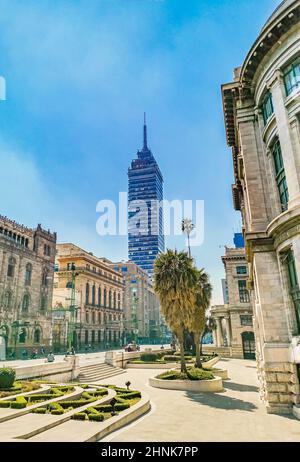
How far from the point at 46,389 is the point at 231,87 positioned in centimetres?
2195

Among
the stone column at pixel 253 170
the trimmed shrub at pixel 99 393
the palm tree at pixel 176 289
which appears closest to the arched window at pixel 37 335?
the palm tree at pixel 176 289

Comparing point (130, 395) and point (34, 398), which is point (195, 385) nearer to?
point (130, 395)

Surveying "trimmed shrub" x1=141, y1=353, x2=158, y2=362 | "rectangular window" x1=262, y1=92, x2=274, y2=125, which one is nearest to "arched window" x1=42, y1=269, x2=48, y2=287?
"trimmed shrub" x1=141, y1=353, x2=158, y2=362

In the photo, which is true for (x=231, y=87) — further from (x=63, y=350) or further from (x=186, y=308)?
(x=63, y=350)

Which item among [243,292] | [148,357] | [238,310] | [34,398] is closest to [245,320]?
[238,310]

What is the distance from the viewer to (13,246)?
48781 mm

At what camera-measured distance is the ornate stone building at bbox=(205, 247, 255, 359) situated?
4772 centimetres

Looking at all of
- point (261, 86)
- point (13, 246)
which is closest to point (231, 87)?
point (261, 86)

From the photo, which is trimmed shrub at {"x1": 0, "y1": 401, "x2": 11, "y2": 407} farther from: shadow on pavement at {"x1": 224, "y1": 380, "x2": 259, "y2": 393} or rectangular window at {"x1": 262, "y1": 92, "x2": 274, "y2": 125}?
rectangular window at {"x1": 262, "y1": 92, "x2": 274, "y2": 125}

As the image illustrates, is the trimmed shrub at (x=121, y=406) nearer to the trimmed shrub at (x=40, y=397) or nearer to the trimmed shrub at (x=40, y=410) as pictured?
the trimmed shrub at (x=40, y=410)

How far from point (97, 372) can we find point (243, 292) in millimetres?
A: 28422

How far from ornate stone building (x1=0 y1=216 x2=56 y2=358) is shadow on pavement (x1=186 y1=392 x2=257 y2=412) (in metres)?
32.2

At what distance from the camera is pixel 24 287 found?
5047 centimetres

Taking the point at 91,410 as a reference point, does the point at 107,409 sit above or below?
below
